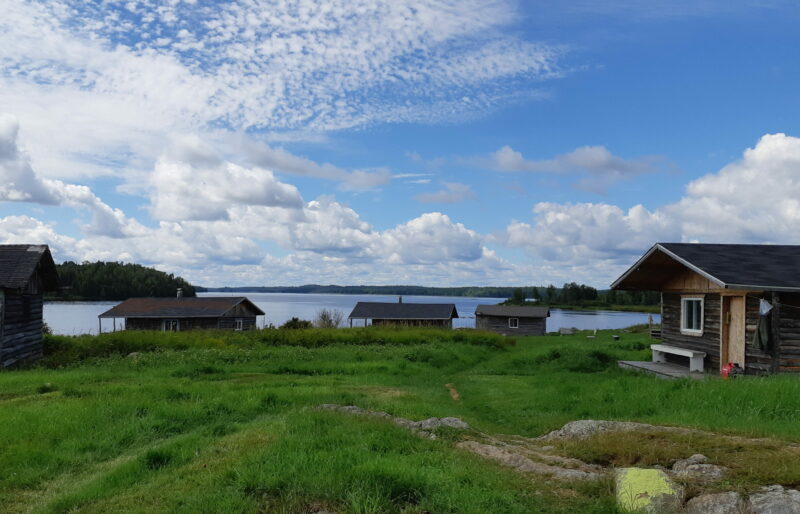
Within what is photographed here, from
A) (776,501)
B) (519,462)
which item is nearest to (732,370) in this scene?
(519,462)

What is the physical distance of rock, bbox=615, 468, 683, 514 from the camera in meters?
5.98

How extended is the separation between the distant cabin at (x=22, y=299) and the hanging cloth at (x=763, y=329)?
28186 mm

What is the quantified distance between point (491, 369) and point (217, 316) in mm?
32704

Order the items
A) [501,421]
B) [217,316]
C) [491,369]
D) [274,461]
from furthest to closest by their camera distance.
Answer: [217,316] < [491,369] < [501,421] < [274,461]

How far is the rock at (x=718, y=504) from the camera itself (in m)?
5.78

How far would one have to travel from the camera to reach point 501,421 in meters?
13.9

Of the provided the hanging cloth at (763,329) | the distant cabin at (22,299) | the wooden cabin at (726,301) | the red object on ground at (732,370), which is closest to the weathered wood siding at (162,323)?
the distant cabin at (22,299)

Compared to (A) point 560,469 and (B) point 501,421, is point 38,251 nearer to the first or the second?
(B) point 501,421

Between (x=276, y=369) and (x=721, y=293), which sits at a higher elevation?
(x=721, y=293)

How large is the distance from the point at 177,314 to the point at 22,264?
2506 cm

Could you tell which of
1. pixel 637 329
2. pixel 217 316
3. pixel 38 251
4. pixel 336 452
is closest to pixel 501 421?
pixel 336 452

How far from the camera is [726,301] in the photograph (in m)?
19.2

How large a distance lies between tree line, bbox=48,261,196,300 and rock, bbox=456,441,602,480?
127047mm

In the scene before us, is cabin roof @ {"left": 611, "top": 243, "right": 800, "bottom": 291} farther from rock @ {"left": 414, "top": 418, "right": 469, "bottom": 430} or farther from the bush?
the bush
